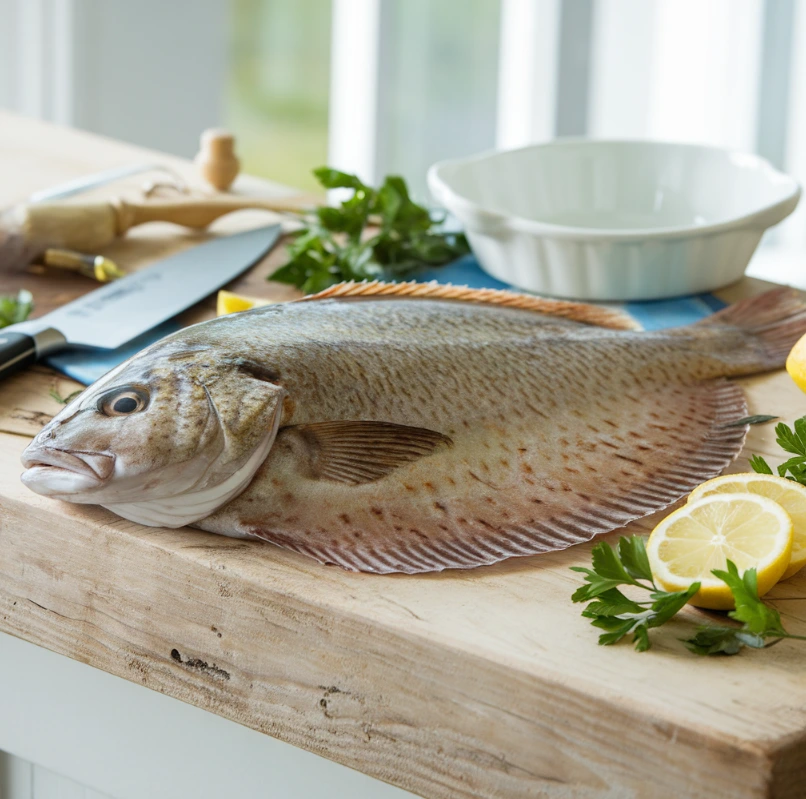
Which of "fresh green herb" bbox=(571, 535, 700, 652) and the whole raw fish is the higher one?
the whole raw fish

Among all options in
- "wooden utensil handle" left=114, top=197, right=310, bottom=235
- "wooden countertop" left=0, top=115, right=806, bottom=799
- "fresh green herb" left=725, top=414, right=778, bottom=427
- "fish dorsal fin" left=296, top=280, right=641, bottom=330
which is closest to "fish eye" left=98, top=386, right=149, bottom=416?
"wooden countertop" left=0, top=115, right=806, bottom=799

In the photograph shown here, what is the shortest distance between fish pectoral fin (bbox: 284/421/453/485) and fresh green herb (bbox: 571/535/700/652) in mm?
202

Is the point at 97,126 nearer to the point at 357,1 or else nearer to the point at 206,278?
the point at 357,1

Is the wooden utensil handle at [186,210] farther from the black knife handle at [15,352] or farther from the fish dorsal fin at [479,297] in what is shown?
the fish dorsal fin at [479,297]

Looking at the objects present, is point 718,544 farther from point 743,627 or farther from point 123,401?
point 123,401

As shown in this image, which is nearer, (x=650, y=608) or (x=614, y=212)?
(x=650, y=608)

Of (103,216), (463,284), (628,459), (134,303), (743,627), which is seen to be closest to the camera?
(743,627)

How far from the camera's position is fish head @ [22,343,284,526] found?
36.3 inches

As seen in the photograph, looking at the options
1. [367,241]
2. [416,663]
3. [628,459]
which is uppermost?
[367,241]

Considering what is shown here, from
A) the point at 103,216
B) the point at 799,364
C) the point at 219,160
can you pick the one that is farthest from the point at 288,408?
the point at 219,160

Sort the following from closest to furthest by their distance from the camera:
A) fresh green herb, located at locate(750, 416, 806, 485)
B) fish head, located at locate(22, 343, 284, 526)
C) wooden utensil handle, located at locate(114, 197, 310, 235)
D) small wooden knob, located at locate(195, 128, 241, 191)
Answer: fish head, located at locate(22, 343, 284, 526) → fresh green herb, located at locate(750, 416, 806, 485) → wooden utensil handle, located at locate(114, 197, 310, 235) → small wooden knob, located at locate(195, 128, 241, 191)

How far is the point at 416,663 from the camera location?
34.1 inches

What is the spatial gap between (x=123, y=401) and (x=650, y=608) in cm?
48

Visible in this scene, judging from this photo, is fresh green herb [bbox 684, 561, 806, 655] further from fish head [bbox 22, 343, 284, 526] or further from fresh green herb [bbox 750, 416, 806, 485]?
fish head [bbox 22, 343, 284, 526]
